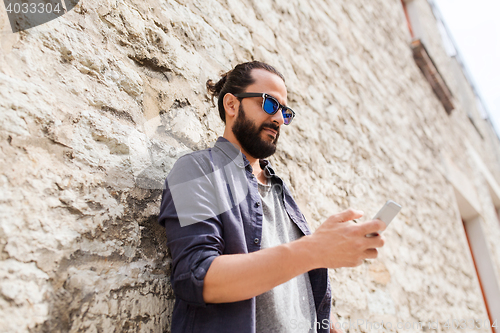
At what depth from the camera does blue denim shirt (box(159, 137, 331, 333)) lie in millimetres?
872

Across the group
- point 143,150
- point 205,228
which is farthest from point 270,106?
point 205,228

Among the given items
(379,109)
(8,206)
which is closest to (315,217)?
(8,206)

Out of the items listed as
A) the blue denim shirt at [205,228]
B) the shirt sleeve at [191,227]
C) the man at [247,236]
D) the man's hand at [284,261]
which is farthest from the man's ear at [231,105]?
the man's hand at [284,261]

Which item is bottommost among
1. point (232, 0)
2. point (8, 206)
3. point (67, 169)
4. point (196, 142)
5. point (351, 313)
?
point (351, 313)

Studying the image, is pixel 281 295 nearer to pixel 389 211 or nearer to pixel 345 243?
pixel 345 243

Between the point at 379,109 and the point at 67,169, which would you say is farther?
the point at 379,109

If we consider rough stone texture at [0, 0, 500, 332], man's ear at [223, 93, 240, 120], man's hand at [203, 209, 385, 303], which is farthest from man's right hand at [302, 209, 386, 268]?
man's ear at [223, 93, 240, 120]

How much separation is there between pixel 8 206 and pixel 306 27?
2.52 m

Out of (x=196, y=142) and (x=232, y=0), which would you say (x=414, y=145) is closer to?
(x=232, y=0)

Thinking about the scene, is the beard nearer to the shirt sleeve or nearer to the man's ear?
the man's ear

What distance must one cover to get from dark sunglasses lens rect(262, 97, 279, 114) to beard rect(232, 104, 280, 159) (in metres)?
0.05

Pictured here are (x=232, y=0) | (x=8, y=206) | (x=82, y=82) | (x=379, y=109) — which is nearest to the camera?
(x=8, y=206)

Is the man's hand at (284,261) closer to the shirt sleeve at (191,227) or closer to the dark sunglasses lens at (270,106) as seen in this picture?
the shirt sleeve at (191,227)

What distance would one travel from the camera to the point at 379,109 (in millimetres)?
3545
